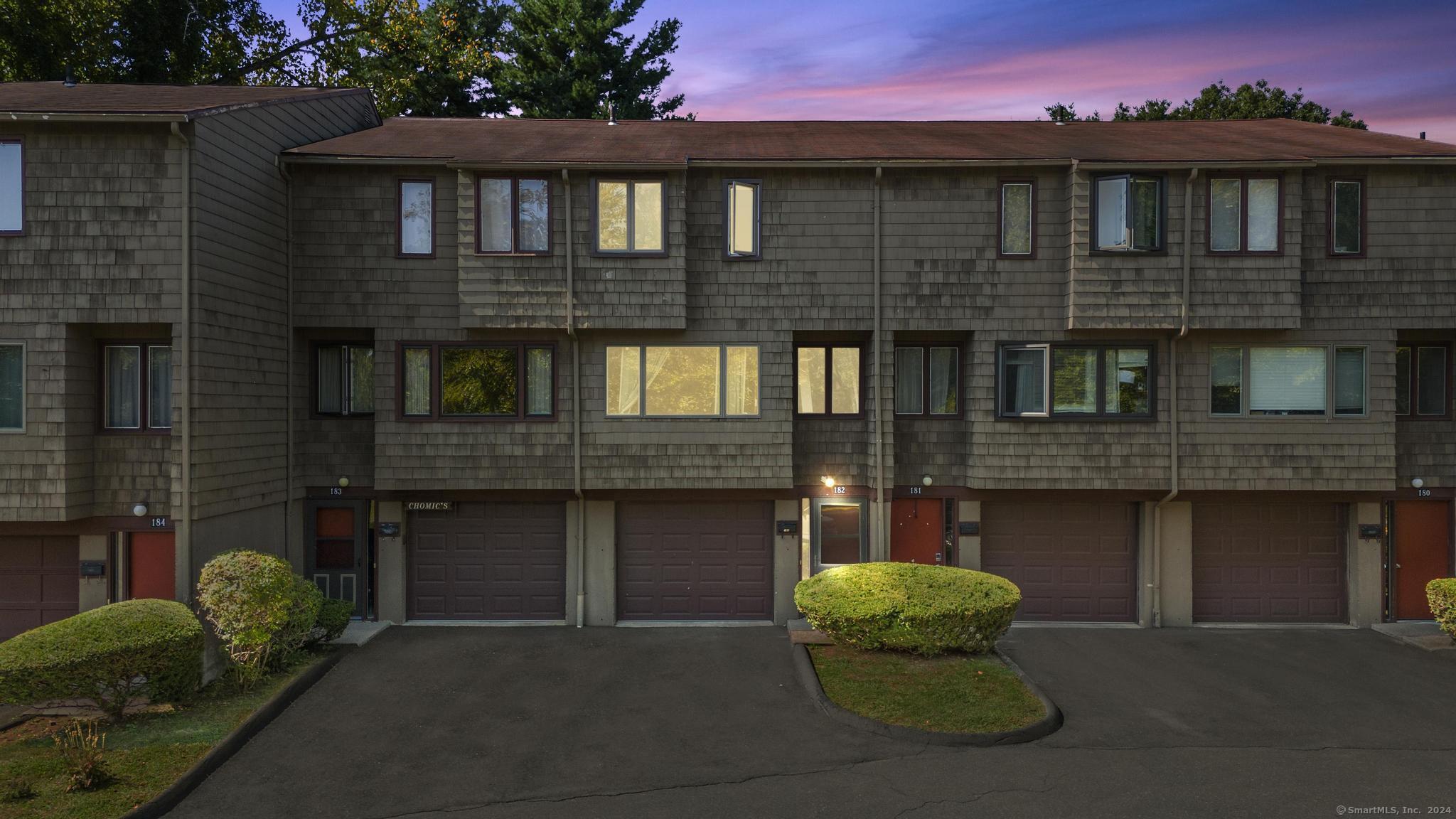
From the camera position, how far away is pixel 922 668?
1041 cm

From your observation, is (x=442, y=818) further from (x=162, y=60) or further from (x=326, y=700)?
(x=162, y=60)

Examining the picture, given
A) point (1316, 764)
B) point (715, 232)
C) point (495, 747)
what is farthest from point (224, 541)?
point (1316, 764)

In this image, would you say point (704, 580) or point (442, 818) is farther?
point (704, 580)

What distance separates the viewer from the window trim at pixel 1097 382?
12617 millimetres

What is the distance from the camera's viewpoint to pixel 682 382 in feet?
41.6

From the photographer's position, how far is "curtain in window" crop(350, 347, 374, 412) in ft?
43.5

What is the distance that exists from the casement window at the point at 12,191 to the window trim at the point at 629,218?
294 inches

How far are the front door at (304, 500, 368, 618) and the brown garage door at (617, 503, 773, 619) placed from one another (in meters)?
4.46

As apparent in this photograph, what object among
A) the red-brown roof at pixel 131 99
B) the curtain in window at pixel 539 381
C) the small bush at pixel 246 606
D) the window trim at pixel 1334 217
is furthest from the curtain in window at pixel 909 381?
the red-brown roof at pixel 131 99

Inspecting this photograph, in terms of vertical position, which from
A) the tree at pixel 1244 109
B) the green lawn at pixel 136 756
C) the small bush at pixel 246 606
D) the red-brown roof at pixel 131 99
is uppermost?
the tree at pixel 1244 109

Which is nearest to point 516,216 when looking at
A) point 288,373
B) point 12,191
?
point 288,373

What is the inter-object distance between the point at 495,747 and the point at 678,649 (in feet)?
12.6

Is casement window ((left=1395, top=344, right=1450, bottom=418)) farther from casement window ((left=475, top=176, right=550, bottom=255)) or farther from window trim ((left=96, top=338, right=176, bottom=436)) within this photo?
window trim ((left=96, top=338, right=176, bottom=436))

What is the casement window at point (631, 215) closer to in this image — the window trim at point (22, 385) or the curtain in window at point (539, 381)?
the curtain in window at point (539, 381)
